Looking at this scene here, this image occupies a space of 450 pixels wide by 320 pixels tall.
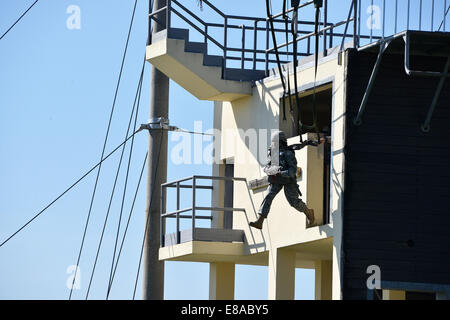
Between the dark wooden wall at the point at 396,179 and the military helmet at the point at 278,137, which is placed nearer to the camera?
the dark wooden wall at the point at 396,179

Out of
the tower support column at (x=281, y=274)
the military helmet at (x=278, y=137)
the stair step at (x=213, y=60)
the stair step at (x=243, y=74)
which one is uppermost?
the stair step at (x=213, y=60)

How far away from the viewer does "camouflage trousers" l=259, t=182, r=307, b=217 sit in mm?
32844

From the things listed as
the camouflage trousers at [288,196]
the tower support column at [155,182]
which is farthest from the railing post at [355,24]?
the tower support column at [155,182]

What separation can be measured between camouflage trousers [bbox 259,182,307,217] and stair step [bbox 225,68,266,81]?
14.9 feet

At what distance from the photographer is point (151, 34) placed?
37.3 meters

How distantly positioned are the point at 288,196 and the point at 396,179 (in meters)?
2.29

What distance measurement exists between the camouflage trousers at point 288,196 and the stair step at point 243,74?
4546 mm

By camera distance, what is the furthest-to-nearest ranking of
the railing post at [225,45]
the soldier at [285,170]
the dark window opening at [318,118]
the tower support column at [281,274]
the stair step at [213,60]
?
1. the railing post at [225,45]
2. the stair step at [213,60]
3. the tower support column at [281,274]
4. the dark window opening at [318,118]
5. the soldier at [285,170]

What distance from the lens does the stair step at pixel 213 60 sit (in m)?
36.8

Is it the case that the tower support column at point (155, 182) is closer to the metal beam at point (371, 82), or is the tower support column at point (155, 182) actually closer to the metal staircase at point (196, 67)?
the metal staircase at point (196, 67)

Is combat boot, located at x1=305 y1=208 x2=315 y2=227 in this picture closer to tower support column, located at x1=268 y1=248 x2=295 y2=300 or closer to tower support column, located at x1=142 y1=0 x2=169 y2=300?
tower support column, located at x1=268 y1=248 x2=295 y2=300
